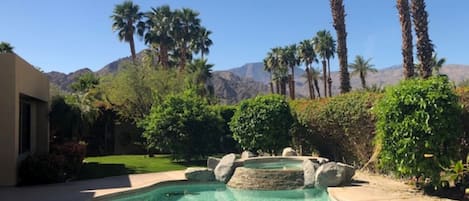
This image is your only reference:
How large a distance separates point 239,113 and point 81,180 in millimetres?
8960

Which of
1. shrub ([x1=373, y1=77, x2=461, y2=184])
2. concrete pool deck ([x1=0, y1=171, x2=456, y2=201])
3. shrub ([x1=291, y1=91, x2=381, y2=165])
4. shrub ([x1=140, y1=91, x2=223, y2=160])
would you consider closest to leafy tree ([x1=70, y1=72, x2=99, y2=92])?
shrub ([x1=140, y1=91, x2=223, y2=160])

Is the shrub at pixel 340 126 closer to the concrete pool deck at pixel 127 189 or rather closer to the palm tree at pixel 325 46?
the concrete pool deck at pixel 127 189

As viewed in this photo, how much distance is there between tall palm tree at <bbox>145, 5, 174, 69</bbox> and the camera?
43.7 meters

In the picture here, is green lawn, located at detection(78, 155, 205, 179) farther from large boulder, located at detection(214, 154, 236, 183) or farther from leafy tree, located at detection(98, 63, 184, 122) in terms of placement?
leafy tree, located at detection(98, 63, 184, 122)

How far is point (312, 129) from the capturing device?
1883 cm

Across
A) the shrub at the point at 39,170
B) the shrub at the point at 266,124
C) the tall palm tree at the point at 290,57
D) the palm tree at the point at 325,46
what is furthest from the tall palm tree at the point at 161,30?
the shrub at the point at 39,170

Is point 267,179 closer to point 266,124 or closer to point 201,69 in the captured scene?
point 266,124

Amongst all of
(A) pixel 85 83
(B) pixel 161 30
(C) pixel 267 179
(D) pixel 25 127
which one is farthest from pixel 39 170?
(B) pixel 161 30

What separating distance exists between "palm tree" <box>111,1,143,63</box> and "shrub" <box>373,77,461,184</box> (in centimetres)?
3679

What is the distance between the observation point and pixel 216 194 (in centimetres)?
1365

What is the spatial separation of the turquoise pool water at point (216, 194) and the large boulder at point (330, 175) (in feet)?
0.96

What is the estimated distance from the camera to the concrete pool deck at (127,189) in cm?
1050

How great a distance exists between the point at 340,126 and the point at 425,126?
6799 mm

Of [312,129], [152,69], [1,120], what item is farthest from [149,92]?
[1,120]
